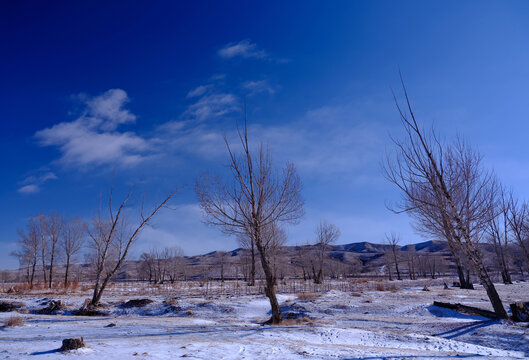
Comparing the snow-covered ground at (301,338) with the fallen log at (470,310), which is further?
the fallen log at (470,310)

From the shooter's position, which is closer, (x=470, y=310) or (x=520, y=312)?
(x=520, y=312)

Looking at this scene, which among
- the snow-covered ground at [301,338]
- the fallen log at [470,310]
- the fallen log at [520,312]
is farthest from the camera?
the fallen log at [470,310]

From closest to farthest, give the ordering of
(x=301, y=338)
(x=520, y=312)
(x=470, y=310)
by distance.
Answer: (x=301, y=338)
(x=520, y=312)
(x=470, y=310)

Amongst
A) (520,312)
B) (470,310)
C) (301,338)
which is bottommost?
(470,310)

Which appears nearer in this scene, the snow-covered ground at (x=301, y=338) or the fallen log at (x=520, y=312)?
the snow-covered ground at (x=301, y=338)

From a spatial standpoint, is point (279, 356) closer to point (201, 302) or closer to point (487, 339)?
point (487, 339)

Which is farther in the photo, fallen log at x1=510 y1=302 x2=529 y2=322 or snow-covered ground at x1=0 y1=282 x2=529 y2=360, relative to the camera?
fallen log at x1=510 y1=302 x2=529 y2=322

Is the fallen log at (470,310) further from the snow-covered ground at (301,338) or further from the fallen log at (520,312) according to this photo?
the fallen log at (520,312)

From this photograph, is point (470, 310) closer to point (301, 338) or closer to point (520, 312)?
point (520, 312)

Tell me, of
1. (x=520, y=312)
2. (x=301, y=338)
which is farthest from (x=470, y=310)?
(x=301, y=338)

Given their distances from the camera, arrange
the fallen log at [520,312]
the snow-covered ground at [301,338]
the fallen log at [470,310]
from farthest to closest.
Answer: the fallen log at [470,310] → the fallen log at [520,312] → the snow-covered ground at [301,338]

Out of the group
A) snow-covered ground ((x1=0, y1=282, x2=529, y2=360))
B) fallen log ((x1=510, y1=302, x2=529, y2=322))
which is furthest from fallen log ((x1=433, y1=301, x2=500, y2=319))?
fallen log ((x1=510, y1=302, x2=529, y2=322))

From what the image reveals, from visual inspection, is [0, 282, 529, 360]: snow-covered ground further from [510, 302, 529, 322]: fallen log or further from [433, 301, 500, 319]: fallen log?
[510, 302, 529, 322]: fallen log

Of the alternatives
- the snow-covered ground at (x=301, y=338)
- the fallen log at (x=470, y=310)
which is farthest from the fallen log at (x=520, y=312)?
the snow-covered ground at (x=301, y=338)
